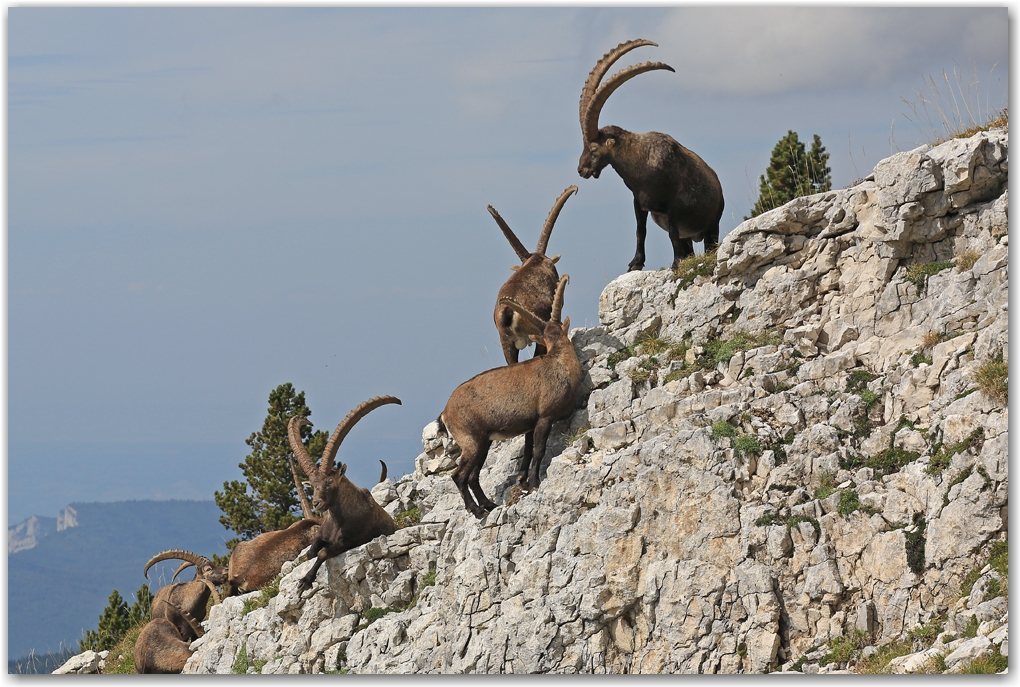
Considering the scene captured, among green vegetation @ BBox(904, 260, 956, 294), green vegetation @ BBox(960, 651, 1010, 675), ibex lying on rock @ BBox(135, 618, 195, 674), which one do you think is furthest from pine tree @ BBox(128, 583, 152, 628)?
green vegetation @ BBox(960, 651, 1010, 675)

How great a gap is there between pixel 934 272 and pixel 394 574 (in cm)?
864

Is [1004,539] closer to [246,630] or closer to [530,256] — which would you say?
[530,256]

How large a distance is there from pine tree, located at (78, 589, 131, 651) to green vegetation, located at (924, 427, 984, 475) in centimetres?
1995

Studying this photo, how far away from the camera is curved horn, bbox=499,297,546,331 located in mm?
15547

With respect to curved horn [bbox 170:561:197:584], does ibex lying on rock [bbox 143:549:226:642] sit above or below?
below

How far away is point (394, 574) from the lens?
53.4 ft

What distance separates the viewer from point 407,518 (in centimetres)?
1791

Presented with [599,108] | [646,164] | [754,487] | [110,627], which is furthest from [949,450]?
[110,627]

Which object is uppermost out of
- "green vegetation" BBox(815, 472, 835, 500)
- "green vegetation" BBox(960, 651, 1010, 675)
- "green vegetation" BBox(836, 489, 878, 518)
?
"green vegetation" BBox(815, 472, 835, 500)

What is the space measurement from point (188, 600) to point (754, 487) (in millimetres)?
11707

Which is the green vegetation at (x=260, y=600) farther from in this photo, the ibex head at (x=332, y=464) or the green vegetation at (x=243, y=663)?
the ibex head at (x=332, y=464)

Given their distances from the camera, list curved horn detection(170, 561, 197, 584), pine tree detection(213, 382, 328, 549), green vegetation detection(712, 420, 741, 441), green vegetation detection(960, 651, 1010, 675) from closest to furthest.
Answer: green vegetation detection(960, 651, 1010, 675) → green vegetation detection(712, 420, 741, 441) → curved horn detection(170, 561, 197, 584) → pine tree detection(213, 382, 328, 549)

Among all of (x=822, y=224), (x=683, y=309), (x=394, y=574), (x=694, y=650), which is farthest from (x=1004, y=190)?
Answer: (x=394, y=574)

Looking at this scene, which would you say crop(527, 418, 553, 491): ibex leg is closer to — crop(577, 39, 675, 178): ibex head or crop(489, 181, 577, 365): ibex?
crop(489, 181, 577, 365): ibex
